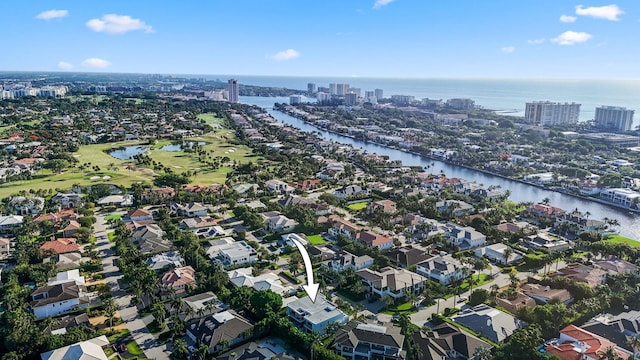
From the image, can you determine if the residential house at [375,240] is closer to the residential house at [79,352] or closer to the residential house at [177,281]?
the residential house at [177,281]

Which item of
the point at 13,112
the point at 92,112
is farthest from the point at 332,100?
the point at 13,112

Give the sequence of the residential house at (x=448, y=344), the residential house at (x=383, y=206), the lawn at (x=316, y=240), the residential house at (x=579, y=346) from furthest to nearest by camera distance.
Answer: the residential house at (x=383, y=206) < the lawn at (x=316, y=240) < the residential house at (x=448, y=344) < the residential house at (x=579, y=346)

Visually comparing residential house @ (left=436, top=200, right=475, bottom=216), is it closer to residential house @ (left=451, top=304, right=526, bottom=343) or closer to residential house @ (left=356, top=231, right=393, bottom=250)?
residential house @ (left=356, top=231, right=393, bottom=250)

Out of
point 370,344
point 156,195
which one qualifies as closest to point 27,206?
point 156,195

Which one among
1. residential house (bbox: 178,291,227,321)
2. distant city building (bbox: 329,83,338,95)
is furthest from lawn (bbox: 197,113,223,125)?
distant city building (bbox: 329,83,338,95)

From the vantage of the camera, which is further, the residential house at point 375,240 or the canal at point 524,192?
the canal at point 524,192

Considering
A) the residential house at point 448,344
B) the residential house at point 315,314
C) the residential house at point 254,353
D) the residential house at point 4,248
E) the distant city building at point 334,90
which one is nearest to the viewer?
the residential house at point 254,353

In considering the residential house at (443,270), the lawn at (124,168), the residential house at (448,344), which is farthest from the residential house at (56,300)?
the lawn at (124,168)

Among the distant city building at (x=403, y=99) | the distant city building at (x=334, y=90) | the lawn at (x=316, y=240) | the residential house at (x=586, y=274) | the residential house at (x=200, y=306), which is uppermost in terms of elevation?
the distant city building at (x=334, y=90)
